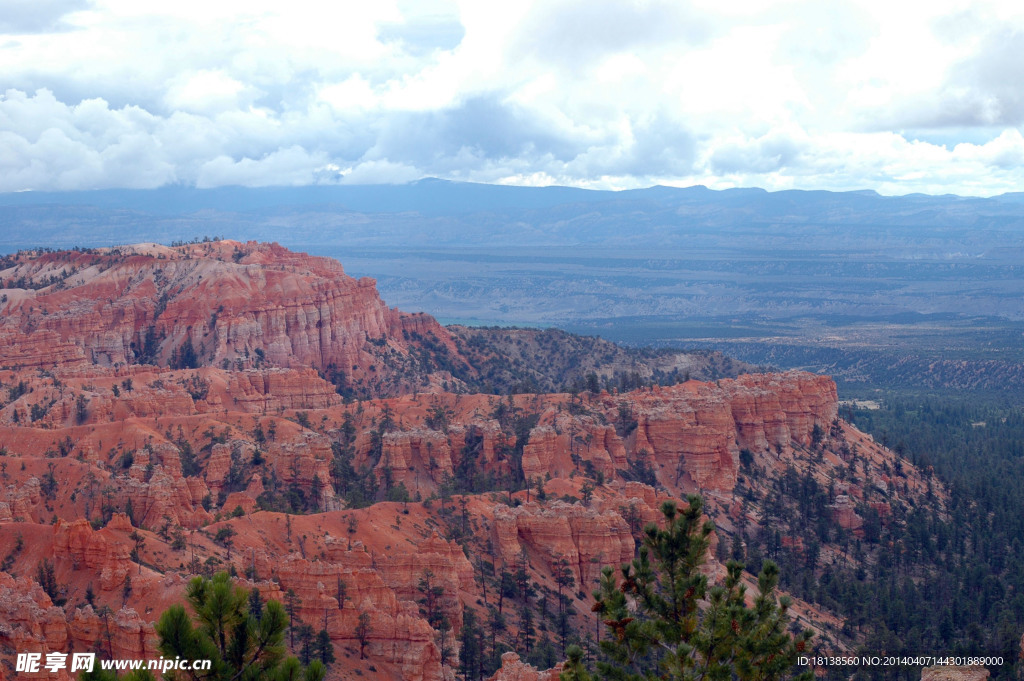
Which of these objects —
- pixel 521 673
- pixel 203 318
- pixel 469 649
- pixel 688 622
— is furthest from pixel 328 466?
pixel 203 318

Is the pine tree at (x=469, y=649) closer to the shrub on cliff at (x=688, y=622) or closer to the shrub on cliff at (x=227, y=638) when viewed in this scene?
the shrub on cliff at (x=688, y=622)

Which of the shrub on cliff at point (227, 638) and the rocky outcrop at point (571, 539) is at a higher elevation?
the shrub on cliff at point (227, 638)

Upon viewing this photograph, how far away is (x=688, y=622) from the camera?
3684 cm

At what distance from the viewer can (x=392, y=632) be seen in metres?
55.1

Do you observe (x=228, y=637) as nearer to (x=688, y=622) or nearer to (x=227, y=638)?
(x=227, y=638)

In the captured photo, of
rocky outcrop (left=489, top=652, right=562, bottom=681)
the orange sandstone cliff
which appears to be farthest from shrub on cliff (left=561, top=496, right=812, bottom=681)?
the orange sandstone cliff

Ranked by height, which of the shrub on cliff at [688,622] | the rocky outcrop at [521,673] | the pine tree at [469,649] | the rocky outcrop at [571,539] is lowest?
the pine tree at [469,649]

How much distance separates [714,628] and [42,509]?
49140mm

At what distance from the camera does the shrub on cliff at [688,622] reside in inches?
1399

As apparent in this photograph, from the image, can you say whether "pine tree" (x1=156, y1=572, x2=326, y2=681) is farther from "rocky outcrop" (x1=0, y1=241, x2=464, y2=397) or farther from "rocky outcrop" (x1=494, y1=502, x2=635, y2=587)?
"rocky outcrop" (x1=0, y1=241, x2=464, y2=397)

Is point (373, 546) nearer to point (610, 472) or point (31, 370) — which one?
point (610, 472)

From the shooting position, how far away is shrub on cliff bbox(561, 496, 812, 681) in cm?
3553

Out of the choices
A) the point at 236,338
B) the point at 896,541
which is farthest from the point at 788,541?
the point at 236,338

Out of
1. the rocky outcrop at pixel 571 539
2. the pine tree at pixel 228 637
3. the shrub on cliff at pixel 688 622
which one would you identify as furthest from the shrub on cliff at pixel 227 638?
the rocky outcrop at pixel 571 539
